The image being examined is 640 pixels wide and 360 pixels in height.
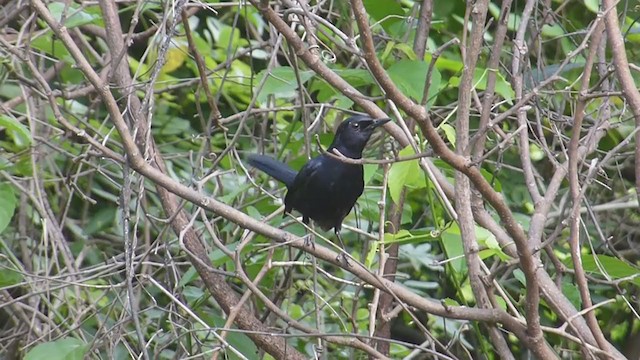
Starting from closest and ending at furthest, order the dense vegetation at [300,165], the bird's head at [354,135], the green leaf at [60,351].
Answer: the dense vegetation at [300,165] < the green leaf at [60,351] < the bird's head at [354,135]

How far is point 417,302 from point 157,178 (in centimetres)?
74

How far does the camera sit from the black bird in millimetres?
3838

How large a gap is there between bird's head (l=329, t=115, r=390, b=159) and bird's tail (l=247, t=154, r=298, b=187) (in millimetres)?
187

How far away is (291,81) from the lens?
3387mm

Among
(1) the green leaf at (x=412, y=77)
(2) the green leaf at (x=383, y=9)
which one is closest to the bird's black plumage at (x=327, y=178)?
(2) the green leaf at (x=383, y=9)

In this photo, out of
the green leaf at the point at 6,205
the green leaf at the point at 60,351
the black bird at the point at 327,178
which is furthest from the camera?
the black bird at the point at 327,178

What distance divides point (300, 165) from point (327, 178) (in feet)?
0.41

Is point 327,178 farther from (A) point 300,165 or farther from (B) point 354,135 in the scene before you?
(B) point 354,135

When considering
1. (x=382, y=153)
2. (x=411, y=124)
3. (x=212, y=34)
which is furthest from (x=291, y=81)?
(x=212, y=34)

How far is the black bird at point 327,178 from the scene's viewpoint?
3.84 m

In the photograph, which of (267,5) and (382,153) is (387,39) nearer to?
(382,153)

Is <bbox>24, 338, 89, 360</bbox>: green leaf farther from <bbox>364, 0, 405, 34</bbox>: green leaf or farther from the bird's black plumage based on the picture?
<bbox>364, 0, 405, 34</bbox>: green leaf

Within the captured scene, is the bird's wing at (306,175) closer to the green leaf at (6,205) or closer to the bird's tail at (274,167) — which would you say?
the bird's tail at (274,167)

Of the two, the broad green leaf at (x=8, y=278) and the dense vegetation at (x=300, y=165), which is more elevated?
the dense vegetation at (x=300, y=165)
